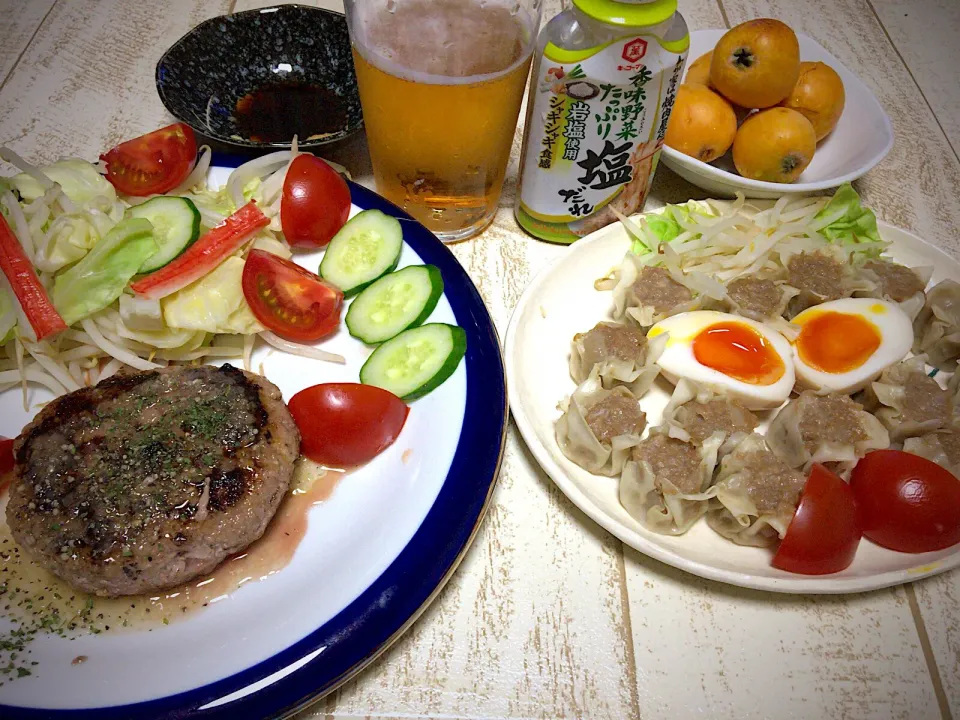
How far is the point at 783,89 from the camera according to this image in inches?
105

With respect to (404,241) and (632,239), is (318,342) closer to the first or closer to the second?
(404,241)

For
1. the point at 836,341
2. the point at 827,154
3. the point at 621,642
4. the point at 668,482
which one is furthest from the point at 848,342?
the point at 621,642

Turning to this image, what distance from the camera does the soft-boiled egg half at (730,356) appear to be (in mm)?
2135

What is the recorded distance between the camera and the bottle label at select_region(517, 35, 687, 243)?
212cm

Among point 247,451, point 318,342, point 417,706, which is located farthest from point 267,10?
point 417,706

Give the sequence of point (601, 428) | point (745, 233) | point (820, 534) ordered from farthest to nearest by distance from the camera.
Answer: point (745, 233) < point (601, 428) < point (820, 534)

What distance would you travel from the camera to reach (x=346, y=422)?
6.25ft

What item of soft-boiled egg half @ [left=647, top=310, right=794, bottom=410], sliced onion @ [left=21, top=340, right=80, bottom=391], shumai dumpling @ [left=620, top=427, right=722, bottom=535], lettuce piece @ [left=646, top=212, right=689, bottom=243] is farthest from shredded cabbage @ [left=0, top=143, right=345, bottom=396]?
lettuce piece @ [left=646, top=212, right=689, bottom=243]

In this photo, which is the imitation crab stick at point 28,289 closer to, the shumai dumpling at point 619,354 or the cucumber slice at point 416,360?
the cucumber slice at point 416,360

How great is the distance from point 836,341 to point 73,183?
2.65 m

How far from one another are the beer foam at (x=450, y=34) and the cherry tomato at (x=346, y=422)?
3.61 feet

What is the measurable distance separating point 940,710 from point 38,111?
13.5 ft

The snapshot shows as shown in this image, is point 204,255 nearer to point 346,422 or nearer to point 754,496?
point 346,422

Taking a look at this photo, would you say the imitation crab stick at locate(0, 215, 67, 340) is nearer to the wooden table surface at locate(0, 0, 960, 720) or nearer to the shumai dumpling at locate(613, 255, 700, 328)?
the wooden table surface at locate(0, 0, 960, 720)
